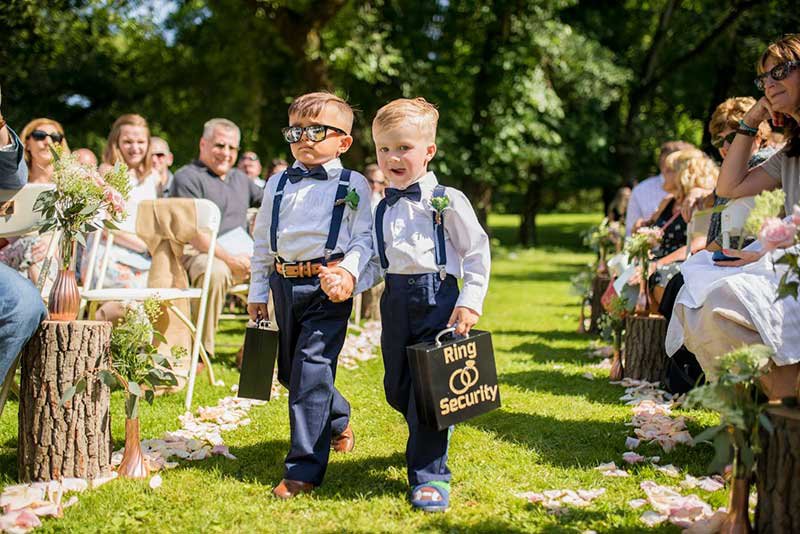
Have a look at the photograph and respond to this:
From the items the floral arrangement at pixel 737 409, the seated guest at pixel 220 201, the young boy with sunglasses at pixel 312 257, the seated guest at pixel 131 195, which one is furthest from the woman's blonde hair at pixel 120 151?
the floral arrangement at pixel 737 409

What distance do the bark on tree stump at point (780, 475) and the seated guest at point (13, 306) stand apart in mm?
3104

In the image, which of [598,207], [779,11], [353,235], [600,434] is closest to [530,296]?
[779,11]

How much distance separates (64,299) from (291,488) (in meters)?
1.41

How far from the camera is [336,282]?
3.62m

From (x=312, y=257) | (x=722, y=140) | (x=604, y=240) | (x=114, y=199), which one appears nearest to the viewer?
(x=312, y=257)

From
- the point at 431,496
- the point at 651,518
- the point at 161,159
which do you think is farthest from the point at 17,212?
the point at 161,159

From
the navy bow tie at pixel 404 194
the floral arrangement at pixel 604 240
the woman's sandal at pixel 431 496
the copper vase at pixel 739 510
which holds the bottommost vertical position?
the woman's sandal at pixel 431 496

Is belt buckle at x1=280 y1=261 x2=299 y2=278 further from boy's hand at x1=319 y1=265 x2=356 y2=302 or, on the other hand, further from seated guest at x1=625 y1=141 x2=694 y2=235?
seated guest at x1=625 y1=141 x2=694 y2=235

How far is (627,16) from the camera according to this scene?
79.5ft

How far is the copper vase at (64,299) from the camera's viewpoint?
385 cm

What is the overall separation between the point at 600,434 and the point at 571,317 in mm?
6184

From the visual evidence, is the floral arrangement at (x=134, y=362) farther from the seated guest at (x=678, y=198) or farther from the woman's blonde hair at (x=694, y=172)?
the woman's blonde hair at (x=694, y=172)

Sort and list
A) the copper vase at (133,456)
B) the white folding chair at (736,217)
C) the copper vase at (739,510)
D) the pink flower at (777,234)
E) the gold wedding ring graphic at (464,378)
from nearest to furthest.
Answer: the pink flower at (777,234) < the copper vase at (739,510) < the gold wedding ring graphic at (464,378) < the copper vase at (133,456) < the white folding chair at (736,217)

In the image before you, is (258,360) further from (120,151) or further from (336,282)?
(120,151)
